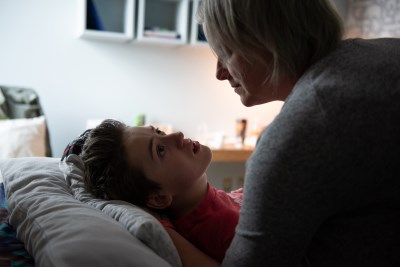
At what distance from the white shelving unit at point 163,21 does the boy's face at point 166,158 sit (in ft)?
6.43

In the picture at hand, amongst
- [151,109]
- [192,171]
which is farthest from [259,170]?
[151,109]

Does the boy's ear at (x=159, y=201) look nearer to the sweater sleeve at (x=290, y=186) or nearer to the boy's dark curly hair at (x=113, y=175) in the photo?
the boy's dark curly hair at (x=113, y=175)

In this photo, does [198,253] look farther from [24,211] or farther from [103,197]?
[24,211]

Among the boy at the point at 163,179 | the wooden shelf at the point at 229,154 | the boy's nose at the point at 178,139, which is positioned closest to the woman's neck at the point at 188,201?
the boy at the point at 163,179

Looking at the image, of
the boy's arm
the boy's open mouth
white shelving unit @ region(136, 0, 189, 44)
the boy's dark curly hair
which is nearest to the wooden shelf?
white shelving unit @ region(136, 0, 189, 44)

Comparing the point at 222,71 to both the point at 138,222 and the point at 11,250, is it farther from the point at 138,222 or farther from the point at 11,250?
the point at 11,250

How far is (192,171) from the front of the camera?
1287 millimetres

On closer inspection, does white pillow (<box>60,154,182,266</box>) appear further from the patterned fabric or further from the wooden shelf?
the wooden shelf

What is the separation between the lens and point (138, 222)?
97cm

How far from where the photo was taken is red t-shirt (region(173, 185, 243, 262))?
119cm

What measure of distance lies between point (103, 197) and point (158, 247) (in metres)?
0.32

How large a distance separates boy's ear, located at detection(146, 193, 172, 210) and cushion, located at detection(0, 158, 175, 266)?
22cm

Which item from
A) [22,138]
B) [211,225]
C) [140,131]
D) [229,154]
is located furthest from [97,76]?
[211,225]

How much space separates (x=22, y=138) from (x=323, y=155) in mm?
2196
